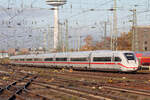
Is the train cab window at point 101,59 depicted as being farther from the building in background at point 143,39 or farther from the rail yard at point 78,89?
the building in background at point 143,39

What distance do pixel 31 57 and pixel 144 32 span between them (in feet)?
160

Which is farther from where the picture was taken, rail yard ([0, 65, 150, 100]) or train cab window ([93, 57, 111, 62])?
train cab window ([93, 57, 111, 62])

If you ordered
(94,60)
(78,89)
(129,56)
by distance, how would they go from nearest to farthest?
(78,89) → (129,56) → (94,60)

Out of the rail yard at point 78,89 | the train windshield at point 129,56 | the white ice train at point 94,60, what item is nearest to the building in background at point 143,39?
the white ice train at point 94,60

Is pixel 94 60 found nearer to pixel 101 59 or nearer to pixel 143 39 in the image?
pixel 101 59

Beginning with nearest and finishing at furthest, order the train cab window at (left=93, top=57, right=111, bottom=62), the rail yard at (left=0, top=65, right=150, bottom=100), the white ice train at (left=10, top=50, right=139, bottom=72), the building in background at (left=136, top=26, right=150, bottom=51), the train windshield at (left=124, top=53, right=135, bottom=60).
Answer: the rail yard at (left=0, top=65, right=150, bottom=100) → the white ice train at (left=10, top=50, right=139, bottom=72) → the train windshield at (left=124, top=53, right=135, bottom=60) → the train cab window at (left=93, top=57, right=111, bottom=62) → the building in background at (left=136, top=26, right=150, bottom=51)

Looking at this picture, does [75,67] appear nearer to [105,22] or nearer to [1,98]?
[105,22]

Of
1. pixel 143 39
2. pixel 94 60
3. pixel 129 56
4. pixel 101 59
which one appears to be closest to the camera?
pixel 129 56

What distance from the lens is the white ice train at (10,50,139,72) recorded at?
27.5 metres

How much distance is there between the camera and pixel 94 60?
107ft

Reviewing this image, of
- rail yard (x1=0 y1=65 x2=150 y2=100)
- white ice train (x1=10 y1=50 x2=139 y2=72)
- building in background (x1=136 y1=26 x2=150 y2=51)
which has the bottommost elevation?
rail yard (x1=0 y1=65 x2=150 y2=100)

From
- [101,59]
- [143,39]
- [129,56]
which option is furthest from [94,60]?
[143,39]

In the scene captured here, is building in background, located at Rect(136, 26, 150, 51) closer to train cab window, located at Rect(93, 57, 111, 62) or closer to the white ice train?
the white ice train

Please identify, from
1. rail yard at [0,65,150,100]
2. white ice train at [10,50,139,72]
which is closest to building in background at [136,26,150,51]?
white ice train at [10,50,139,72]
